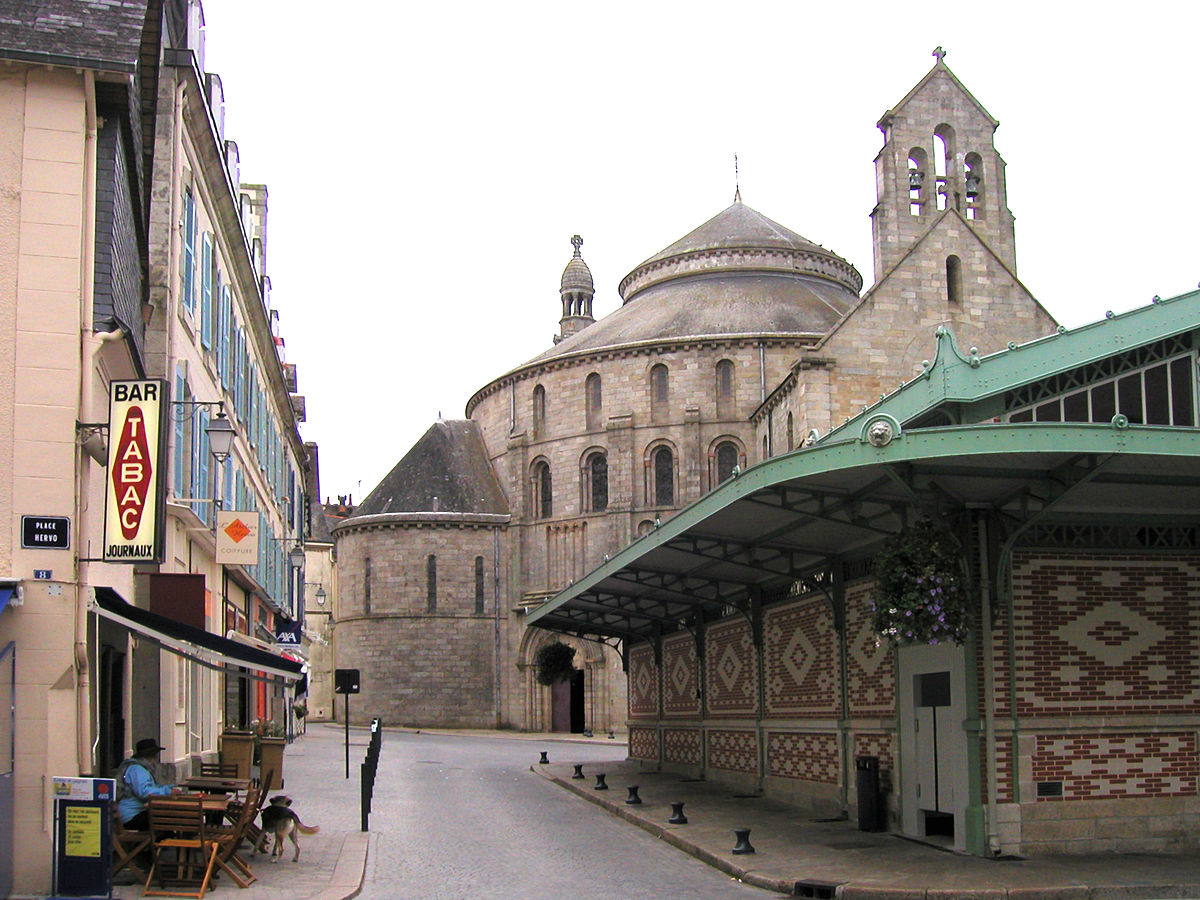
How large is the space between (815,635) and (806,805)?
241 cm

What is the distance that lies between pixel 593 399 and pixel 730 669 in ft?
125

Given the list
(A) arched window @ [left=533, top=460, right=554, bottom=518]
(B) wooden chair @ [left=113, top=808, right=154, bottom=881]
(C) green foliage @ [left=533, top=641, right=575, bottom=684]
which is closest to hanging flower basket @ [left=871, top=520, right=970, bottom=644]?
(B) wooden chair @ [left=113, top=808, right=154, bottom=881]

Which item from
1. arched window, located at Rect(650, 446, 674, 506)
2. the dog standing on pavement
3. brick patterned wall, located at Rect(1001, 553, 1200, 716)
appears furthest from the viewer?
arched window, located at Rect(650, 446, 674, 506)

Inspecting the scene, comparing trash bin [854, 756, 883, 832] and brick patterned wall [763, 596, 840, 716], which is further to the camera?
brick patterned wall [763, 596, 840, 716]

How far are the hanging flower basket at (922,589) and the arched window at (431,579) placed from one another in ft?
167

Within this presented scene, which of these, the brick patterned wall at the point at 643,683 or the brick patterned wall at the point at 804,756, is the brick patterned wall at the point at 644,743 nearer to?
the brick patterned wall at the point at 643,683

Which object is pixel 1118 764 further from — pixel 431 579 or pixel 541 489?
pixel 431 579

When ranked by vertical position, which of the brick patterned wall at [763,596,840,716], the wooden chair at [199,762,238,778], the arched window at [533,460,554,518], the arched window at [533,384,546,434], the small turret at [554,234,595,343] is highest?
the small turret at [554,234,595,343]

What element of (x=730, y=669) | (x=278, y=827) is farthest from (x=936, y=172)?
(x=278, y=827)

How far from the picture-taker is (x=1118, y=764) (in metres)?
14.4

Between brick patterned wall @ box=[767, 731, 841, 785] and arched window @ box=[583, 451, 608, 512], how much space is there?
3976 centimetres

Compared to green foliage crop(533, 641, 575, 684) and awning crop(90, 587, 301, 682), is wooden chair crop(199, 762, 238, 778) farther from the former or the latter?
green foliage crop(533, 641, 575, 684)

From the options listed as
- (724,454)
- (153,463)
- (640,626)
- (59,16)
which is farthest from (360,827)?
(724,454)

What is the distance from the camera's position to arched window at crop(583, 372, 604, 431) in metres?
60.9
